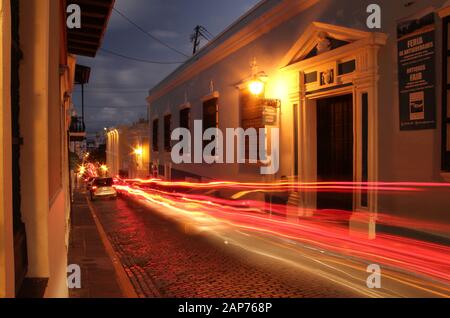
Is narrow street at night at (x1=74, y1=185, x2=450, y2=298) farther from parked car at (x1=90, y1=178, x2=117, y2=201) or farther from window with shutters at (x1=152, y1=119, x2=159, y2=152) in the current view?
window with shutters at (x1=152, y1=119, x2=159, y2=152)

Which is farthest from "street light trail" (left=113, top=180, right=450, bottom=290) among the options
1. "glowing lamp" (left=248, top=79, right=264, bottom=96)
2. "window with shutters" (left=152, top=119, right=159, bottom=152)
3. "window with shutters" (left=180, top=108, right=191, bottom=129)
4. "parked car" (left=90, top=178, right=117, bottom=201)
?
"window with shutters" (left=152, top=119, right=159, bottom=152)

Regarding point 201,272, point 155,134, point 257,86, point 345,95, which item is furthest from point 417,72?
point 155,134

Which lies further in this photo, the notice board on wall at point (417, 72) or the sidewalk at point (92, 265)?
the notice board on wall at point (417, 72)

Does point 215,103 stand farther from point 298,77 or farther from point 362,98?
point 362,98

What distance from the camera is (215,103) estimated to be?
19.4 m

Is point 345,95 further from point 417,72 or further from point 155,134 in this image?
point 155,134

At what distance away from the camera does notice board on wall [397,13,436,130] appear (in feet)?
27.3

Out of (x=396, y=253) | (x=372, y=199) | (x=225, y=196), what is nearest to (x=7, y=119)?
(x=396, y=253)

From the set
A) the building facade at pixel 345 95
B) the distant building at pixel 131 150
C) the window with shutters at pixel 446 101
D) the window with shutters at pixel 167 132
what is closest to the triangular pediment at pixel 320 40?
the building facade at pixel 345 95

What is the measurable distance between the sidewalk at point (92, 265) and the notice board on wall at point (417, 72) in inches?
252

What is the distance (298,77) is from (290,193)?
3.41m

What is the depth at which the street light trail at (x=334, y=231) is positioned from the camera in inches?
290

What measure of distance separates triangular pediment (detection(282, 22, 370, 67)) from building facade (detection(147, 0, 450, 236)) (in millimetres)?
29

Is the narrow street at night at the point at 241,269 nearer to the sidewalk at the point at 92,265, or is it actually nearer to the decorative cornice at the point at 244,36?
the sidewalk at the point at 92,265
